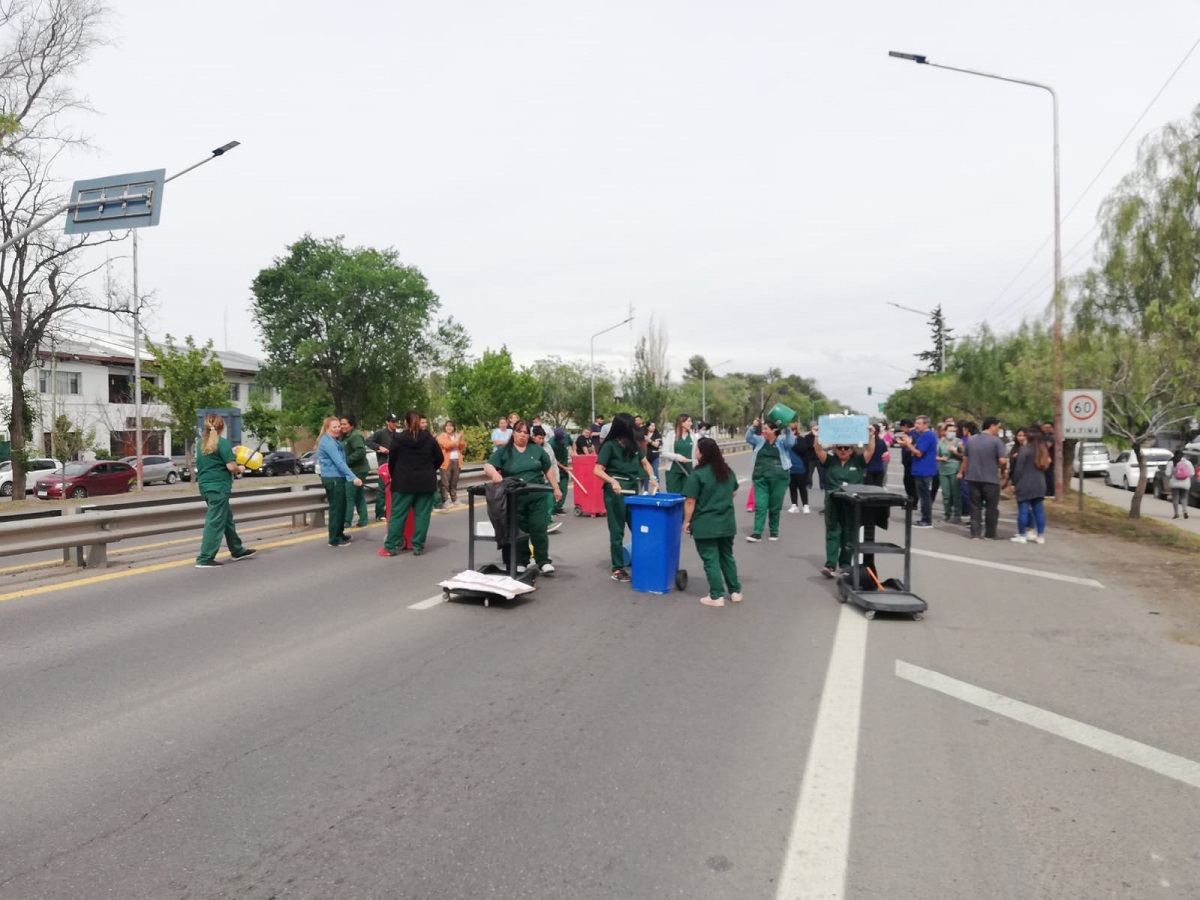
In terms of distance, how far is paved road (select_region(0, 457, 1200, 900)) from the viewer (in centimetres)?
326

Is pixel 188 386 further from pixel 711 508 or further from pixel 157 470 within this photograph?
pixel 711 508

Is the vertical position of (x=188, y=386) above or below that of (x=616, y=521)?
above

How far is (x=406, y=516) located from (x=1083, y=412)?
12340 millimetres

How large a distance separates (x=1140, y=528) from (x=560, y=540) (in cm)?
1037

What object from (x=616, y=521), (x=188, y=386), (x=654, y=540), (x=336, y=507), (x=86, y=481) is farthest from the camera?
(x=188, y=386)

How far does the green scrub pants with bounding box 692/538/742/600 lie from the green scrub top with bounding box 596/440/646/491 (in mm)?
1842

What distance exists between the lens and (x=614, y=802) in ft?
12.5

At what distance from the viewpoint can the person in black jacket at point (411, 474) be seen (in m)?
10.7

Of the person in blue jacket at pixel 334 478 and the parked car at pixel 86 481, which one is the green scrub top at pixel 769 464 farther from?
the parked car at pixel 86 481

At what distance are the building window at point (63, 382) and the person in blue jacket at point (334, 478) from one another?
1539 inches

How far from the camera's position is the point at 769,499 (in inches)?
514

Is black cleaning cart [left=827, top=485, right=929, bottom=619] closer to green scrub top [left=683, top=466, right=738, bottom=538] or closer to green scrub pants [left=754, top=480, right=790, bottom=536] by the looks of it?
green scrub top [left=683, top=466, right=738, bottom=538]

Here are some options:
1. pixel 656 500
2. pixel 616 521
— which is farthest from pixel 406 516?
pixel 656 500

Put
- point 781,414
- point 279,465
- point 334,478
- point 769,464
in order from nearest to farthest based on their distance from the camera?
point 334,478 → point 781,414 → point 769,464 → point 279,465
